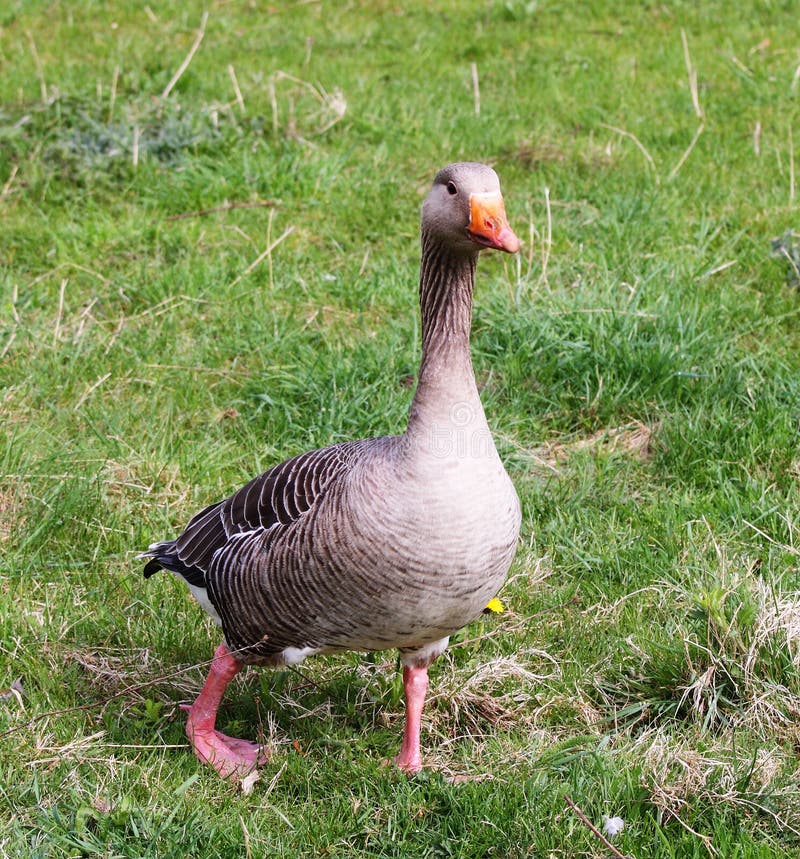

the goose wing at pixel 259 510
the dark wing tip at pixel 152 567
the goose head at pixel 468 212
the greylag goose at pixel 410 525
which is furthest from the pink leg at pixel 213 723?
the goose head at pixel 468 212

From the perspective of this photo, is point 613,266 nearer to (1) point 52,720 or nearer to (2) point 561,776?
(2) point 561,776

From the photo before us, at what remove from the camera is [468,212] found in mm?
3061

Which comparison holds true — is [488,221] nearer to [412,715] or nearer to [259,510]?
[259,510]

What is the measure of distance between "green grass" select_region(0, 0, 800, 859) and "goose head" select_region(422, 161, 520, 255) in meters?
1.52

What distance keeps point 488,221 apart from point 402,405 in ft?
7.72

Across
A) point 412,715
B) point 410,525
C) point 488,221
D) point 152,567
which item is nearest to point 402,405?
point 152,567

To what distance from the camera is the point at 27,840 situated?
10.6 feet

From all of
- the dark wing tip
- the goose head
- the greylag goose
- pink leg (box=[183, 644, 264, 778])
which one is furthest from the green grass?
the goose head

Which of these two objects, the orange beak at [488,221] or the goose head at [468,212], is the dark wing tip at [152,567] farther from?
the orange beak at [488,221]

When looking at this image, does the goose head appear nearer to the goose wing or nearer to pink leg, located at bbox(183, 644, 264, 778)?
the goose wing

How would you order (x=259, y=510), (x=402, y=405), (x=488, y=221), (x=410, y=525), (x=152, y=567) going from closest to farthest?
(x=488, y=221) < (x=410, y=525) < (x=259, y=510) < (x=152, y=567) < (x=402, y=405)

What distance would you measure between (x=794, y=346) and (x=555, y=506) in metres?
1.77

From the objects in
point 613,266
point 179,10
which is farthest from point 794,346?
point 179,10

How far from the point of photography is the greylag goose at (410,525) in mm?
3113
